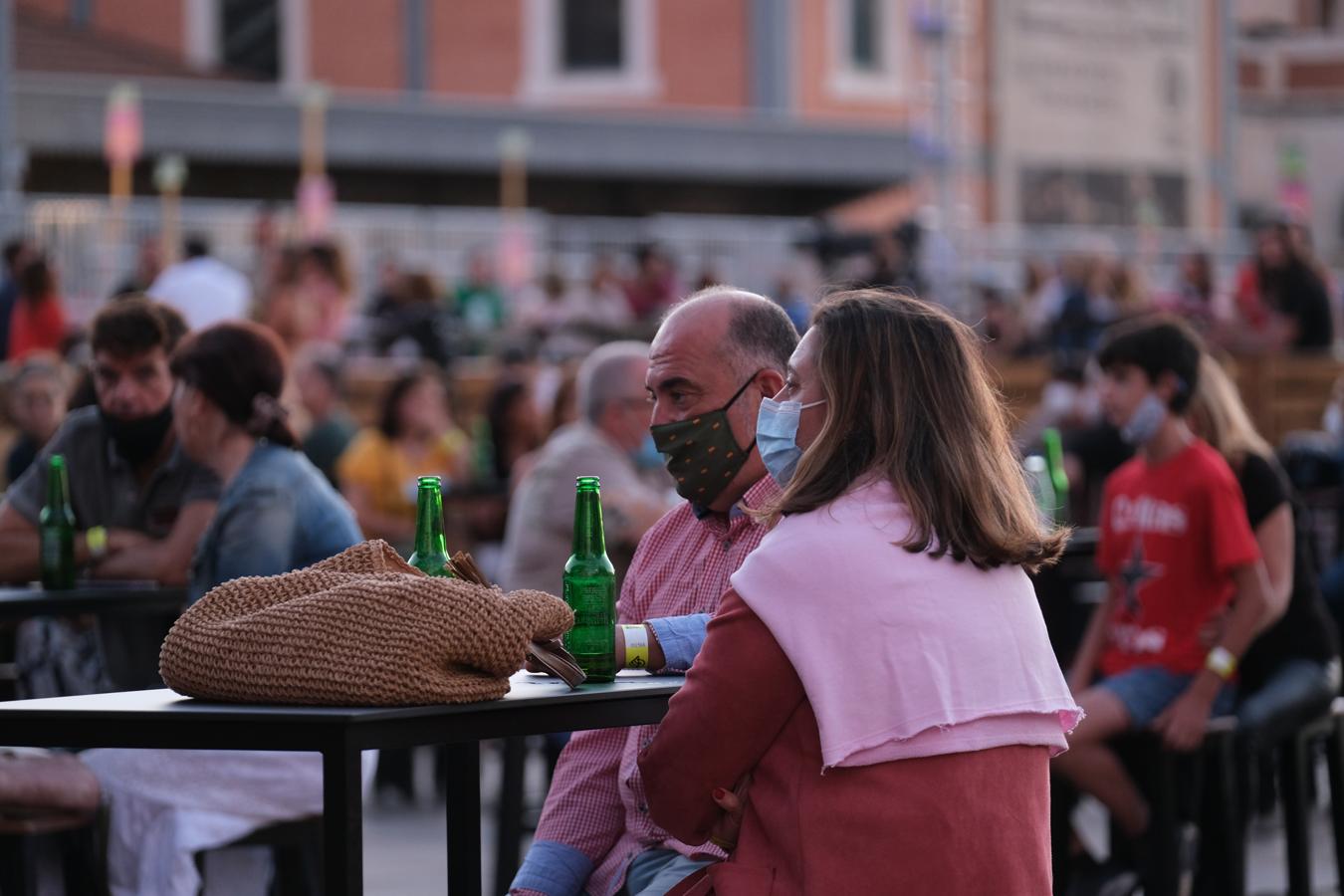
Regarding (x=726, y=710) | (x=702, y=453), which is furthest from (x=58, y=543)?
(x=726, y=710)

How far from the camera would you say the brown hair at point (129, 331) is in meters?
5.41

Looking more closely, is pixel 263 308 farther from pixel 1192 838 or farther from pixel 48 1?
pixel 48 1

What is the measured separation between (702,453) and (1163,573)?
2370 mm

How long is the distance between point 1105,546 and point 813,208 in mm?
25887

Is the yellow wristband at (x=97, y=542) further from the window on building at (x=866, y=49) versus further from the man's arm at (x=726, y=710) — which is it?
the window on building at (x=866, y=49)

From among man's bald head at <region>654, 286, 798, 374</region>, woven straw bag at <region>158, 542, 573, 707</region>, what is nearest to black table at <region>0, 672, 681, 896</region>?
woven straw bag at <region>158, 542, 573, 707</region>

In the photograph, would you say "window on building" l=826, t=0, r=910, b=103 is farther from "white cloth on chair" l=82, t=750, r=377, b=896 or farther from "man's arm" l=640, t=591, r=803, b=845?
"man's arm" l=640, t=591, r=803, b=845

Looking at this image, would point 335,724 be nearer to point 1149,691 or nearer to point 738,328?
point 738,328

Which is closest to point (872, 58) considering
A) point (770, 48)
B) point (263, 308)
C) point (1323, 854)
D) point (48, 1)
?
point (770, 48)

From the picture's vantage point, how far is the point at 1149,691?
5664 mm

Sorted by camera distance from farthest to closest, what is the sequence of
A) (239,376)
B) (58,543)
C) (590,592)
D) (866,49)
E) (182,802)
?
(866,49) < (58,543) < (239,376) < (182,802) < (590,592)

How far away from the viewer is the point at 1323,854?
7.25 m

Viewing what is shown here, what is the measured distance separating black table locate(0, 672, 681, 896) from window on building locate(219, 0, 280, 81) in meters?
29.7

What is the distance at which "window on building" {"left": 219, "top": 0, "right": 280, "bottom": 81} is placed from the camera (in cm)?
3206
